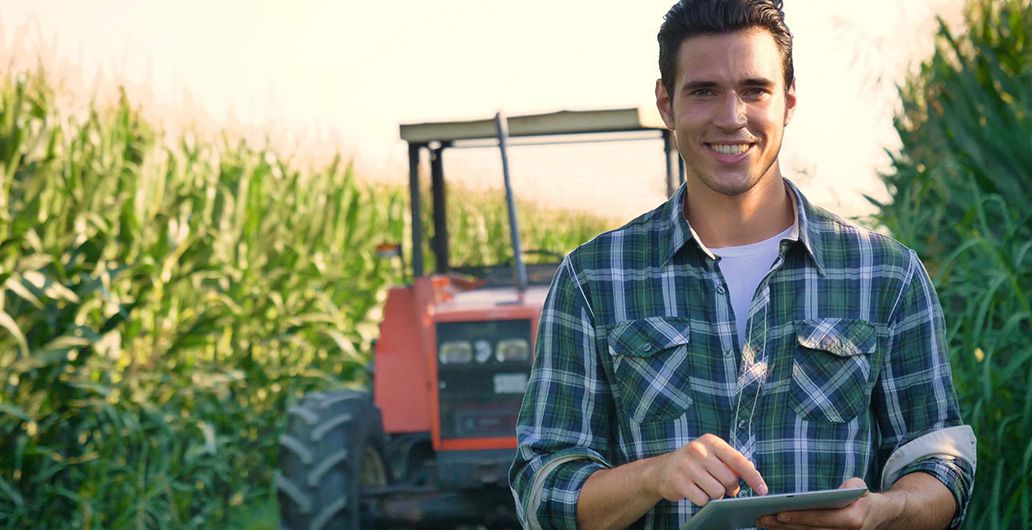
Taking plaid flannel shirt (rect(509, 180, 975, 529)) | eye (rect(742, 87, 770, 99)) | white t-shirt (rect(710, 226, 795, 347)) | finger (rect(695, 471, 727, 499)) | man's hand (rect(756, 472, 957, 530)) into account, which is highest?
eye (rect(742, 87, 770, 99))

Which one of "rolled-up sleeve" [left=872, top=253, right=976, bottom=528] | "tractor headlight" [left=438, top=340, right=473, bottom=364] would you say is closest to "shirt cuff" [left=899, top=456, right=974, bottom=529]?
"rolled-up sleeve" [left=872, top=253, right=976, bottom=528]

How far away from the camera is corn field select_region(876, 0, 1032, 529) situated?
3.54 m

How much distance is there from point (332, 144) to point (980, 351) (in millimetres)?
7037

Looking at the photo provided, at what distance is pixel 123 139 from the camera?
6660mm

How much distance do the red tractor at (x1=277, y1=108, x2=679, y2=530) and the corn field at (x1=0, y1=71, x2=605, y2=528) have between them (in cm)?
32

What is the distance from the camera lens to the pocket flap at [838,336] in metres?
1.79

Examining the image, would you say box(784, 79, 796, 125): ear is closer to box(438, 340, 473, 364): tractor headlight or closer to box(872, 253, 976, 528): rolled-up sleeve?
box(872, 253, 976, 528): rolled-up sleeve

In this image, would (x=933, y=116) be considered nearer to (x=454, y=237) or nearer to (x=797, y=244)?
(x=454, y=237)

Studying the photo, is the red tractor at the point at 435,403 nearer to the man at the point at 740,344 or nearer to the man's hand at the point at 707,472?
the man at the point at 740,344

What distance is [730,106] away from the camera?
1.82 meters

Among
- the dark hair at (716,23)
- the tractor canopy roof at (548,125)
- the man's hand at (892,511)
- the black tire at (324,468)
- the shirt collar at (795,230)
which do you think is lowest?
the black tire at (324,468)

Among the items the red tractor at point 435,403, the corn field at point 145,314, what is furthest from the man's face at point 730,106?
the corn field at point 145,314

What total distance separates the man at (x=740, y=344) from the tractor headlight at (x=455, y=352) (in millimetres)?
3347

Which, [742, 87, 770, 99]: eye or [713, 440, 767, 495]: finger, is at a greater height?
[742, 87, 770, 99]: eye
